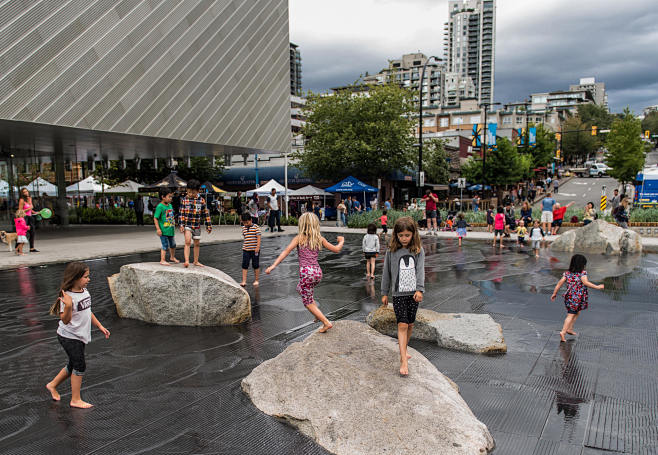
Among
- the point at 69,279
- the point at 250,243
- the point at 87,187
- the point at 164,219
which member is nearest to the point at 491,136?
the point at 87,187

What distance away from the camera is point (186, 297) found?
7.35 m

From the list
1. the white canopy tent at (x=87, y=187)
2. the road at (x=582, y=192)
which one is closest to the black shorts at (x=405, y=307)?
the road at (x=582, y=192)

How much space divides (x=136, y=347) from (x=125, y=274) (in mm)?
1791

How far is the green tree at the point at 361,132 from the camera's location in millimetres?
33219

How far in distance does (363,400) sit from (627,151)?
174ft

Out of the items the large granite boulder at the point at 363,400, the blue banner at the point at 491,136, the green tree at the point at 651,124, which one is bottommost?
the large granite boulder at the point at 363,400

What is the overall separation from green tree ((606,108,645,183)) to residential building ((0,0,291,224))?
36177 mm

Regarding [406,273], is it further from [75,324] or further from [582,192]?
[582,192]

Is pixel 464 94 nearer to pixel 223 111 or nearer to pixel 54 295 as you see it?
pixel 223 111

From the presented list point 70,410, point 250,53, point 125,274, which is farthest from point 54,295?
point 250,53

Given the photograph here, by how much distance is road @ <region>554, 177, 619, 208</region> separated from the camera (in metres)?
43.8

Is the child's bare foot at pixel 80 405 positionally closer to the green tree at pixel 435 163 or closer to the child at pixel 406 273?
the child at pixel 406 273

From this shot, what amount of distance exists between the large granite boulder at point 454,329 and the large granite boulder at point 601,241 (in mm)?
10738

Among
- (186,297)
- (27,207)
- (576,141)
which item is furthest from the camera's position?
(576,141)
